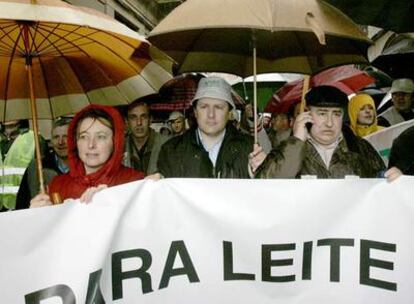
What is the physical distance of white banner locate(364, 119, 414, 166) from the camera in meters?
5.21

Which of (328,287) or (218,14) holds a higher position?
(218,14)

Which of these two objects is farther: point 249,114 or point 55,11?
point 249,114

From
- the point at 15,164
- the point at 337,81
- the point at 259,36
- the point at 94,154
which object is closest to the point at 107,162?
the point at 94,154

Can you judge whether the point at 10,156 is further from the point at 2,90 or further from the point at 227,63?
the point at 227,63

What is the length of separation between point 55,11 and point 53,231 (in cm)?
106

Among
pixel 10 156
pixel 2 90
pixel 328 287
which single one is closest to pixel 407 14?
pixel 328 287

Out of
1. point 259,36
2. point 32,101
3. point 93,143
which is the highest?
point 259,36

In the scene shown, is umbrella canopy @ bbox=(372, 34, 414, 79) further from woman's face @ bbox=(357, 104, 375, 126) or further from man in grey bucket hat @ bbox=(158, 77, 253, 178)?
man in grey bucket hat @ bbox=(158, 77, 253, 178)

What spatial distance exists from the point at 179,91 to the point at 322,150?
279 cm

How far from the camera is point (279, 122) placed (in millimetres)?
6672

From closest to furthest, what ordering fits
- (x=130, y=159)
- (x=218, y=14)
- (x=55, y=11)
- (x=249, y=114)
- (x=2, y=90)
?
(x=55, y=11) < (x=218, y=14) < (x=2, y=90) < (x=130, y=159) < (x=249, y=114)

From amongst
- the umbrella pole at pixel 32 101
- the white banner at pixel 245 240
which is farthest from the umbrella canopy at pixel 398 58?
the umbrella pole at pixel 32 101

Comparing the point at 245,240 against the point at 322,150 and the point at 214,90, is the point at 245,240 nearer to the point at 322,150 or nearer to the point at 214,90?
the point at 322,150

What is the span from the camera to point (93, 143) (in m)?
3.52
